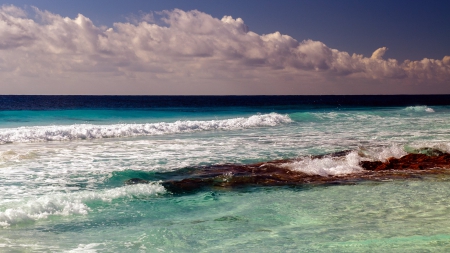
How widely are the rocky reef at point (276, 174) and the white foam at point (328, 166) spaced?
0.26 m

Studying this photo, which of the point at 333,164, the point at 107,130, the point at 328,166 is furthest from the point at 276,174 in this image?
the point at 107,130

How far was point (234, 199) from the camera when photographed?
898 cm

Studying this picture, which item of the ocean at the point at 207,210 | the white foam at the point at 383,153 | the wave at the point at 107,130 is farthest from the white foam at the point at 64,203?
the wave at the point at 107,130

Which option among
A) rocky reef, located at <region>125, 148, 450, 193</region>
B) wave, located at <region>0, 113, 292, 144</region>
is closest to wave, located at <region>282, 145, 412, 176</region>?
rocky reef, located at <region>125, 148, 450, 193</region>

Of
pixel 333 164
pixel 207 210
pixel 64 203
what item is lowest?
pixel 207 210

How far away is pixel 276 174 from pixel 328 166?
194 cm

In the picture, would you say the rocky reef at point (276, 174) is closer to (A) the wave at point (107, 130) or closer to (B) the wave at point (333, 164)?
(B) the wave at point (333, 164)

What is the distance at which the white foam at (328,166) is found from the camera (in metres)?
11.7

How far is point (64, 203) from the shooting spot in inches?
326

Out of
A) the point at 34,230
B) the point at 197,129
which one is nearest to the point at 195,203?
the point at 34,230

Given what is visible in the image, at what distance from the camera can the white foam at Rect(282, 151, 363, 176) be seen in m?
11.7

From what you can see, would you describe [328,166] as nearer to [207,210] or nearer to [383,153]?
[383,153]

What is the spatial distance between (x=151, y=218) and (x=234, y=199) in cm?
202

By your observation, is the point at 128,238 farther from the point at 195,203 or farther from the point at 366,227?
the point at 366,227
